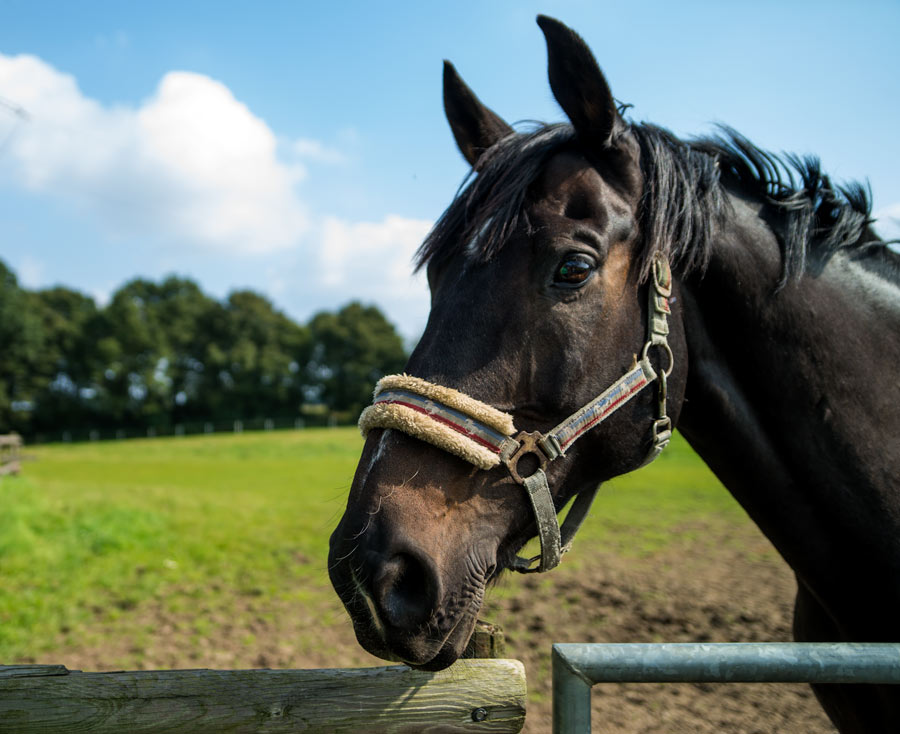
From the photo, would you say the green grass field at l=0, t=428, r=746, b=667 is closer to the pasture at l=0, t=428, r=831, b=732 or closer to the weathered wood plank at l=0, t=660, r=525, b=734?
the pasture at l=0, t=428, r=831, b=732

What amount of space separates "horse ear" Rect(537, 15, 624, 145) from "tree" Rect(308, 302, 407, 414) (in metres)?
57.6

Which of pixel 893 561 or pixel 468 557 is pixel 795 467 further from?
pixel 468 557

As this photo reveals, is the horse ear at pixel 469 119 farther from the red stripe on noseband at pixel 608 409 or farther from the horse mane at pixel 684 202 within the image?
the red stripe on noseband at pixel 608 409

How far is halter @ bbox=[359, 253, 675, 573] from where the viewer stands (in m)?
1.51

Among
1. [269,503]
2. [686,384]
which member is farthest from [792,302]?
[269,503]

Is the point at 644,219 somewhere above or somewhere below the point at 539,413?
above

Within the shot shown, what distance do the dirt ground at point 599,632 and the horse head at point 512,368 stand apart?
10.4 feet

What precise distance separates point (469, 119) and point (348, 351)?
6629 cm

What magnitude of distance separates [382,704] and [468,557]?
20.1 inches

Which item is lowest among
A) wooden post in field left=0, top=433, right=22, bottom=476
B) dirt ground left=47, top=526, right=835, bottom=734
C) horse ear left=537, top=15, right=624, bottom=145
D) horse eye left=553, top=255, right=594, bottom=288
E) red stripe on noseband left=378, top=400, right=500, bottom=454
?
wooden post in field left=0, top=433, right=22, bottom=476

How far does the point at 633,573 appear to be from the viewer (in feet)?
25.3

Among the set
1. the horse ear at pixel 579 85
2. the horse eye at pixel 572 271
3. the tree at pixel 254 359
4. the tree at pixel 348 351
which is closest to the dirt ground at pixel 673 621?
the horse eye at pixel 572 271

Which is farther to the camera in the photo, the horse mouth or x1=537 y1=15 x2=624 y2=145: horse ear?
x1=537 y1=15 x2=624 y2=145: horse ear

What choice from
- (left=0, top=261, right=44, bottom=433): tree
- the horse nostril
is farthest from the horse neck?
(left=0, top=261, right=44, bottom=433): tree
